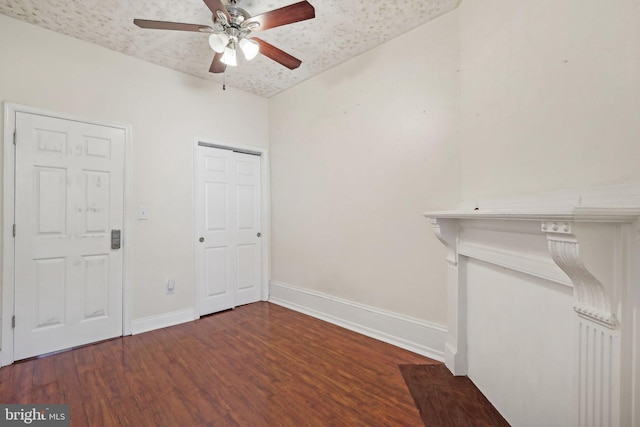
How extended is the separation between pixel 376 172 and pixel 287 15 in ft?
4.89

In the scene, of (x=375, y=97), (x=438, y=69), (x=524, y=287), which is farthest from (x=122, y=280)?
(x=438, y=69)

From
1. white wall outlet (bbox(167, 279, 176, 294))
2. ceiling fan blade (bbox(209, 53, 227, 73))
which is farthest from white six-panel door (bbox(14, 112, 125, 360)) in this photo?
ceiling fan blade (bbox(209, 53, 227, 73))

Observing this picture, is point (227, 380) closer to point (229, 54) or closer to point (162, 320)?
point (162, 320)

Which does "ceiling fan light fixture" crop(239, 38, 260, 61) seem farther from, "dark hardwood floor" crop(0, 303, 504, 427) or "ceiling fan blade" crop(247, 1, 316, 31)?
"dark hardwood floor" crop(0, 303, 504, 427)

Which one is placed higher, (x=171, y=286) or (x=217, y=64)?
(x=217, y=64)

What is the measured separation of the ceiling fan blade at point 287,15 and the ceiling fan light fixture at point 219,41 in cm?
23

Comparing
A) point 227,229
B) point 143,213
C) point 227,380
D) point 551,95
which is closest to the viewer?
point 551,95

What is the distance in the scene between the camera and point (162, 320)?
2980 mm

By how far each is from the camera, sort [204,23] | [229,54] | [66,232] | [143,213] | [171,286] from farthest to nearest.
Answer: [171,286]
[143,213]
[66,232]
[204,23]
[229,54]

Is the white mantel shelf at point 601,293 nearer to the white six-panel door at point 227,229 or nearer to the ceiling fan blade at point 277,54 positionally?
the ceiling fan blade at point 277,54

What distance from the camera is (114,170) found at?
2.73m

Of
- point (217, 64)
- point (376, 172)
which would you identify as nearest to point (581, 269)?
point (376, 172)

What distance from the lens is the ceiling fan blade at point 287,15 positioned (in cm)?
170

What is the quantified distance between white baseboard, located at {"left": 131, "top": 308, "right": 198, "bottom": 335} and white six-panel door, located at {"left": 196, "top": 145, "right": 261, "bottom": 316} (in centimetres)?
14
